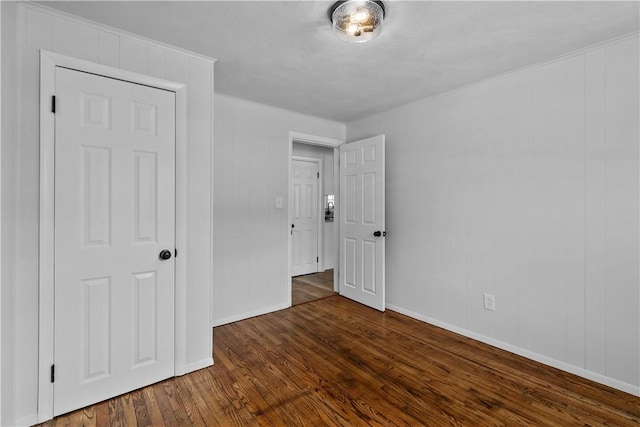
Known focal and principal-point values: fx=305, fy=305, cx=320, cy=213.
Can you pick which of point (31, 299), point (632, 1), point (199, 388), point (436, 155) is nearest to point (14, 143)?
point (31, 299)

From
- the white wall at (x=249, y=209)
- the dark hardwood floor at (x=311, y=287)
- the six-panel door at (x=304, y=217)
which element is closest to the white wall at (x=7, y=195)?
the white wall at (x=249, y=209)

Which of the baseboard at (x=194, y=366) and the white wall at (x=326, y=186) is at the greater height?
the white wall at (x=326, y=186)

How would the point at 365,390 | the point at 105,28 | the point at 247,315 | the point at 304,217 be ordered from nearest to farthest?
the point at 105,28, the point at 365,390, the point at 247,315, the point at 304,217

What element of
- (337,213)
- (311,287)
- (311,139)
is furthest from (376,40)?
(311,287)

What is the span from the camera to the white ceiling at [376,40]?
1745 millimetres

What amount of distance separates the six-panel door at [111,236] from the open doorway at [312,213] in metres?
3.01

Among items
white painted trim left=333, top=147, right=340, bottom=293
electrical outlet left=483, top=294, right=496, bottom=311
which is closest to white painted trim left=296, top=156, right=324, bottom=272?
white painted trim left=333, top=147, right=340, bottom=293

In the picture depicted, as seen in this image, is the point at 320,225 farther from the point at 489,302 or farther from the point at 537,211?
the point at 537,211

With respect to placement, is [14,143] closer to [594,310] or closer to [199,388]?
[199,388]

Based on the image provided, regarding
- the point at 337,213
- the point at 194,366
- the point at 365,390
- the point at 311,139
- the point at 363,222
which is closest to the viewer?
the point at 365,390

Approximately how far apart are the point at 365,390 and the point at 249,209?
2.09 m

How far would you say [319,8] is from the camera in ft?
5.74

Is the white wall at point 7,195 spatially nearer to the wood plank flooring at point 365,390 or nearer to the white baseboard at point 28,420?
the white baseboard at point 28,420

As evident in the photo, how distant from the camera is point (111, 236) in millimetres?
1944
